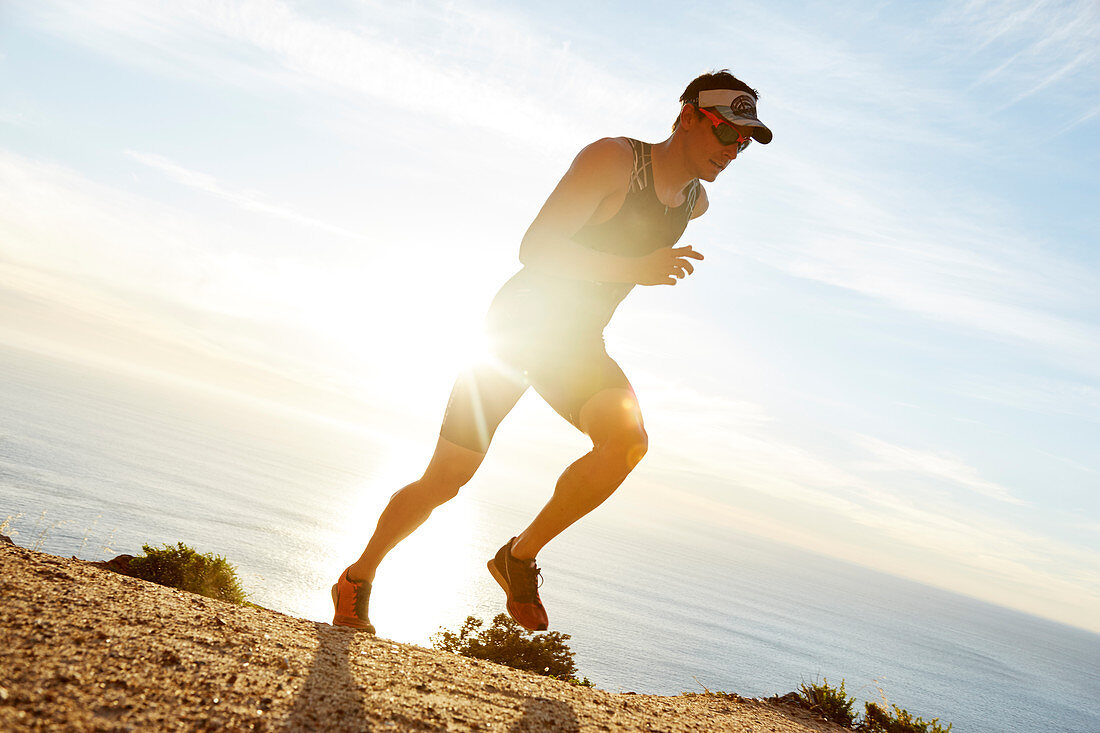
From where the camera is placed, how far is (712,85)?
376 cm

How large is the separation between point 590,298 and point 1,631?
9.00 ft

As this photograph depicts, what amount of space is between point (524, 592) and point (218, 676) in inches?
66.0

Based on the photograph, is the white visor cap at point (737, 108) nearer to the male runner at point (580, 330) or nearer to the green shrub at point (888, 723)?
the male runner at point (580, 330)

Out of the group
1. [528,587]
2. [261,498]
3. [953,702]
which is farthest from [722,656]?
[528,587]

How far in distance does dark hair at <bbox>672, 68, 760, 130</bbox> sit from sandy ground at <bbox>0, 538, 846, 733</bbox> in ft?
10.1

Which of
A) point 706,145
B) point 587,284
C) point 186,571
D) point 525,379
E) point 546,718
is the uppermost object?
point 706,145

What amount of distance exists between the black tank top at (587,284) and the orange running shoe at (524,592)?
46.7 inches

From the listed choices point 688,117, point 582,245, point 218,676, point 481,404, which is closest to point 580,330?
point 582,245

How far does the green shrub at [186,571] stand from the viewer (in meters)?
7.04

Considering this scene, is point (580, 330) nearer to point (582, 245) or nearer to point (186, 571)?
point (582, 245)

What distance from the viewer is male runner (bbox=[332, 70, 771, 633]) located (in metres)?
3.44

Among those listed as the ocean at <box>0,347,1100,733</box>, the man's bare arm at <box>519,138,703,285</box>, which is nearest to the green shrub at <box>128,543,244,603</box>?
the man's bare arm at <box>519,138,703,285</box>

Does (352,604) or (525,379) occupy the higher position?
(525,379)

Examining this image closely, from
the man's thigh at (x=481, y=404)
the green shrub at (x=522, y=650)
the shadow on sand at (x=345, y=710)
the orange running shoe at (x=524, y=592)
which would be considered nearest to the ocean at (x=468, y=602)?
the green shrub at (x=522, y=650)
